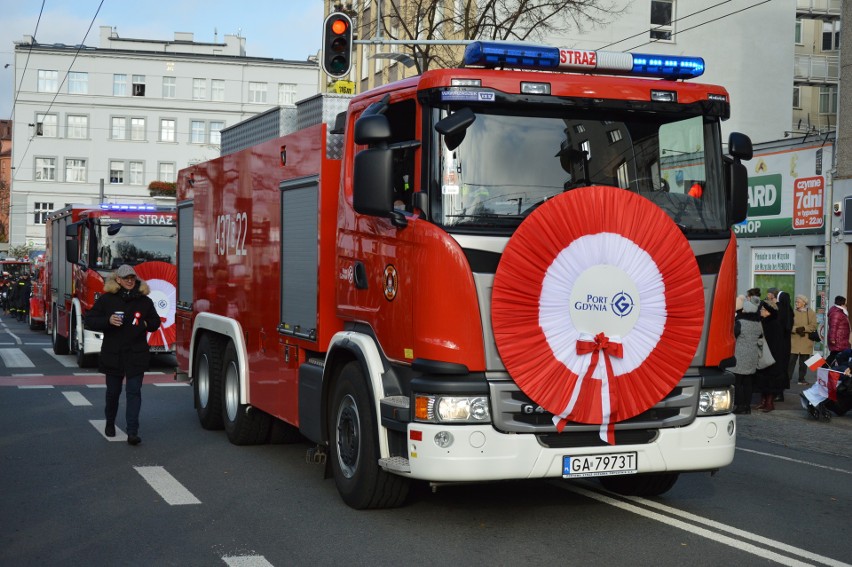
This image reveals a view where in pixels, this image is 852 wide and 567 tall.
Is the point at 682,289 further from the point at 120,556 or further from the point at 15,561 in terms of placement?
the point at 15,561

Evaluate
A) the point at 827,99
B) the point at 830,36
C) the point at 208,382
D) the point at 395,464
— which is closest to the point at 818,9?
the point at 830,36

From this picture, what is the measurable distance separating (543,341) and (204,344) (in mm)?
5961

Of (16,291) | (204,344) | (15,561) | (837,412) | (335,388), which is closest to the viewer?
(15,561)

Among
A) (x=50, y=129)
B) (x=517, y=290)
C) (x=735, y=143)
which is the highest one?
(x=50, y=129)

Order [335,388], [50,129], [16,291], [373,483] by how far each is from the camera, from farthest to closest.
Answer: [50,129]
[16,291]
[335,388]
[373,483]

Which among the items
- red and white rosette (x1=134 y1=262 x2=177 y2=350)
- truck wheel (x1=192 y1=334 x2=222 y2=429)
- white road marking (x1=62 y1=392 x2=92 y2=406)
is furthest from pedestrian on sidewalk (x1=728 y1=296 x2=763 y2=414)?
red and white rosette (x1=134 y1=262 x2=177 y2=350)

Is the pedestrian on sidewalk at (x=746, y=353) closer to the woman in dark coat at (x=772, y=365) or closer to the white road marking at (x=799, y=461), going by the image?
the woman in dark coat at (x=772, y=365)

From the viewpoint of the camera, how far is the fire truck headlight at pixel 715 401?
7277 millimetres

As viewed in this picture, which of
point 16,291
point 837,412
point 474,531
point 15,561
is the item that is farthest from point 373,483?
point 16,291

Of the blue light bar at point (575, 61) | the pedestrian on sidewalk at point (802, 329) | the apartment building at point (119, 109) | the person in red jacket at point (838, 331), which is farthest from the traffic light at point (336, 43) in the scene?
the apartment building at point (119, 109)

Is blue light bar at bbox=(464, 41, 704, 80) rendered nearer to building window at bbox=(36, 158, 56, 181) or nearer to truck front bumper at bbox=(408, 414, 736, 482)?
truck front bumper at bbox=(408, 414, 736, 482)

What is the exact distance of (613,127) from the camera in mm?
7203

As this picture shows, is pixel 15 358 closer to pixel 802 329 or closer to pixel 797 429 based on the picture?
pixel 802 329

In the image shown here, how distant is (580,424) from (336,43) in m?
12.2
